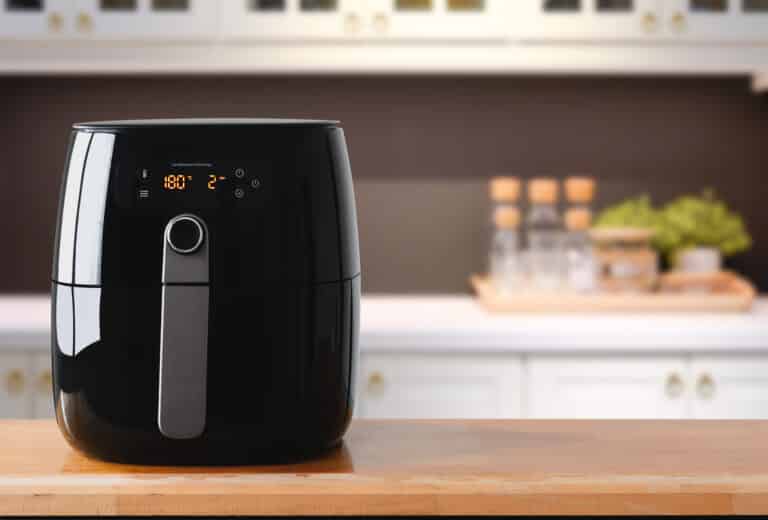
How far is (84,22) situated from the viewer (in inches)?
105

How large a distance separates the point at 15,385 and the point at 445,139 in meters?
1.26

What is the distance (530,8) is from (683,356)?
871 millimetres

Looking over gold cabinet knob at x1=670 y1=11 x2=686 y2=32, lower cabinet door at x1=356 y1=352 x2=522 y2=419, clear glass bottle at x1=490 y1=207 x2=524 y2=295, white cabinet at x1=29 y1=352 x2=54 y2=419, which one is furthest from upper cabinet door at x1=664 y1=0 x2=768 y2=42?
white cabinet at x1=29 y1=352 x2=54 y2=419

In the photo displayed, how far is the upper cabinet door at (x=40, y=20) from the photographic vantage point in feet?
8.79

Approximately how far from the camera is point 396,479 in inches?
33.2

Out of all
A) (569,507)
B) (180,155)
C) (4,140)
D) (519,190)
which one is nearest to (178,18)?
Answer: (4,140)

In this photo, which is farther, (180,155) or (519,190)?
(519,190)

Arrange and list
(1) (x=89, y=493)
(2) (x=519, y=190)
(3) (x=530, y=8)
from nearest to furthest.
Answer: (1) (x=89, y=493) → (3) (x=530, y=8) → (2) (x=519, y=190)

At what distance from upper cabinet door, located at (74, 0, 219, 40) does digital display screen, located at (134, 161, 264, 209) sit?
1893mm

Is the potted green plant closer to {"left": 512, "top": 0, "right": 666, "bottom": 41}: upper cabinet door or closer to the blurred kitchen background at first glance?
the blurred kitchen background

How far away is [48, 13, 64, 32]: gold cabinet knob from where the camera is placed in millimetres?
2682

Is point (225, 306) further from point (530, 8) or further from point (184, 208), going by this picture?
point (530, 8)

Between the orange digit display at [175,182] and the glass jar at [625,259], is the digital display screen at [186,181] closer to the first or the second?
the orange digit display at [175,182]

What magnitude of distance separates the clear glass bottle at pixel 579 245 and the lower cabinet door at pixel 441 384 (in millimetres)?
369
